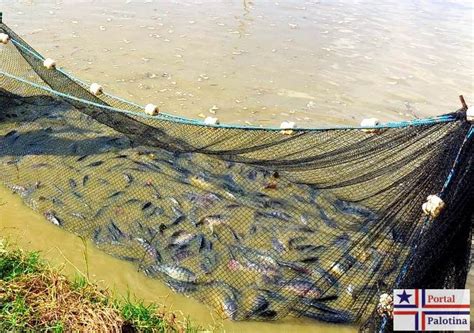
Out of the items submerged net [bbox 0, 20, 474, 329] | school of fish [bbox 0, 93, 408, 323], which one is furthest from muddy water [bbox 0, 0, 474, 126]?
submerged net [bbox 0, 20, 474, 329]

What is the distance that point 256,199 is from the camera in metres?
4.71

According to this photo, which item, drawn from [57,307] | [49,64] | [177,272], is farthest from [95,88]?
[57,307]

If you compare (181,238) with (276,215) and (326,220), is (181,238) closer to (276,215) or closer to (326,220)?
(276,215)

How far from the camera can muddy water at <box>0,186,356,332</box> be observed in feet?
11.8

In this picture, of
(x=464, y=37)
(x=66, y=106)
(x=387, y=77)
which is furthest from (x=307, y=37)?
(x=66, y=106)


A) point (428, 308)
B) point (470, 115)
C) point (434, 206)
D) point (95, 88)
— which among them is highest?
point (470, 115)

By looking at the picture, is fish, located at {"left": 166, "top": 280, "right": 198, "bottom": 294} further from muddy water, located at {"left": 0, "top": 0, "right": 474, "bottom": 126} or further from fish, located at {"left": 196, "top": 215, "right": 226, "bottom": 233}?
muddy water, located at {"left": 0, "top": 0, "right": 474, "bottom": 126}

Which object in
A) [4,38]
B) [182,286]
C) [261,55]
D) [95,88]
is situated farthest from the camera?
[261,55]

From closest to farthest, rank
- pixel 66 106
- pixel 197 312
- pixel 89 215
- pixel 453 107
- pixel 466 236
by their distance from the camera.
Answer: pixel 466 236 < pixel 197 312 < pixel 89 215 < pixel 66 106 < pixel 453 107

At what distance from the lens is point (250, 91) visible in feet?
27.6

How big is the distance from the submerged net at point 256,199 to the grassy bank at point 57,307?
30.9 inches

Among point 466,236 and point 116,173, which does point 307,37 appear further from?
point 466,236

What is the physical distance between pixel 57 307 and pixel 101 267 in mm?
1177

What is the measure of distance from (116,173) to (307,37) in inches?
317
